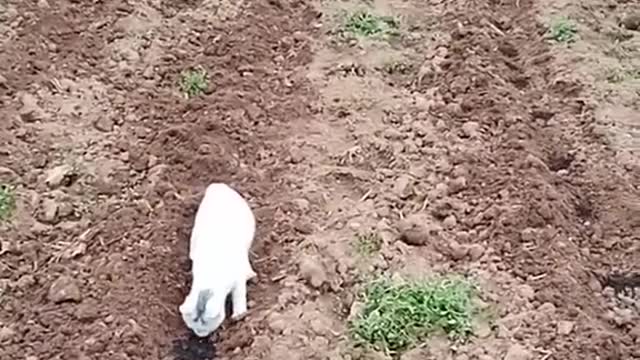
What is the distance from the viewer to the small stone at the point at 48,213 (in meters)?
4.97

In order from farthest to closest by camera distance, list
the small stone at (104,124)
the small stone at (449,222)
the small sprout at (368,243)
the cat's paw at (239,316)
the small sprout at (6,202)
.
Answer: the small stone at (104,124) < the small sprout at (6,202) < the small stone at (449,222) < the small sprout at (368,243) < the cat's paw at (239,316)

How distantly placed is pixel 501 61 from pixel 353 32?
78 centimetres

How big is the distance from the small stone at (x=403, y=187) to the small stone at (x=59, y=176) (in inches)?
55.7

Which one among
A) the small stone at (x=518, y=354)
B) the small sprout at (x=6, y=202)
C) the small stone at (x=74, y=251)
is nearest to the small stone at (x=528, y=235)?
the small stone at (x=518, y=354)

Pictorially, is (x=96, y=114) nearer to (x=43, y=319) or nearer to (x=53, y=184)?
(x=53, y=184)

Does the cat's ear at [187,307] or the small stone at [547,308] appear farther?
the small stone at [547,308]

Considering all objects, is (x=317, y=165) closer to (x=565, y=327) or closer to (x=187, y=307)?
(x=187, y=307)

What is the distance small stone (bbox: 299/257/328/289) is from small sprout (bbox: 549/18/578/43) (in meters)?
2.12

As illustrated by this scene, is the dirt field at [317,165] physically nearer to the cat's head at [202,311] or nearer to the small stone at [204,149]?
the small stone at [204,149]

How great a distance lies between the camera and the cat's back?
4.52m

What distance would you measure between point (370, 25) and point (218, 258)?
211cm

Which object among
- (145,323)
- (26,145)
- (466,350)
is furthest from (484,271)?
(26,145)

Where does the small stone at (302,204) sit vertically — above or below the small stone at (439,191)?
below

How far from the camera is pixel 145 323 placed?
4430 millimetres
